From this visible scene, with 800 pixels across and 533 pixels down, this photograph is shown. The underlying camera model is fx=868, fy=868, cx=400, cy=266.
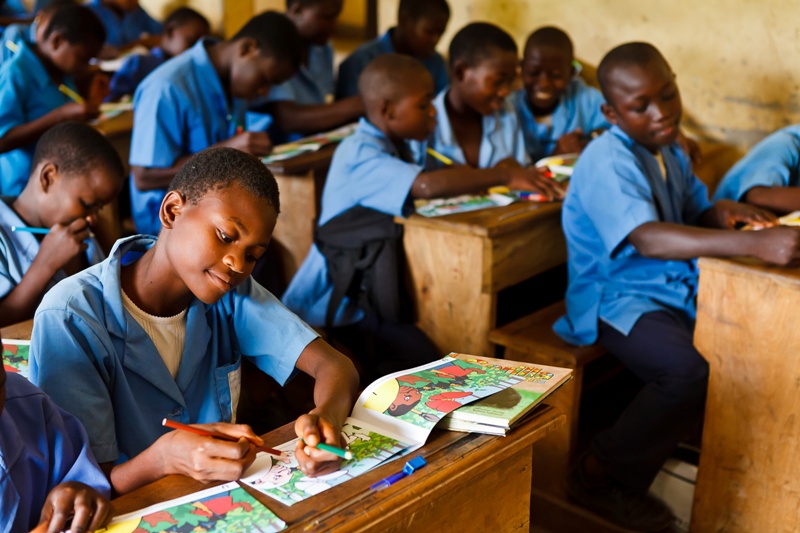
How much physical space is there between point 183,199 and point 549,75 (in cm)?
237

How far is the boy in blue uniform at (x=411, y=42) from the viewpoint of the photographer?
→ 4.17 m

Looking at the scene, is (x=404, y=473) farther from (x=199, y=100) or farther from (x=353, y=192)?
(x=199, y=100)

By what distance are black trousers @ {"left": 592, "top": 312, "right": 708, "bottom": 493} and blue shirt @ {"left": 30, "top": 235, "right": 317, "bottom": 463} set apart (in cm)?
105

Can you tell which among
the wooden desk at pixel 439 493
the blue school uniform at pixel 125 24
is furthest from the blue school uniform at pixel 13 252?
the blue school uniform at pixel 125 24

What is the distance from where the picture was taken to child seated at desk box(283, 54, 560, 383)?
2525 mm

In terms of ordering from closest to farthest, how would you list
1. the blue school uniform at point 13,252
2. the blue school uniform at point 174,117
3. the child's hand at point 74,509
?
the child's hand at point 74,509, the blue school uniform at point 13,252, the blue school uniform at point 174,117

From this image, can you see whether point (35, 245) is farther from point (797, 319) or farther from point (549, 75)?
point (549, 75)

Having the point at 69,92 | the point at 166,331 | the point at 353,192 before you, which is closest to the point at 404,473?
the point at 166,331

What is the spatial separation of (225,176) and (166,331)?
0.29 m

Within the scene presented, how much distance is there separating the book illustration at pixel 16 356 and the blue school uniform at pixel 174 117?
1389 mm

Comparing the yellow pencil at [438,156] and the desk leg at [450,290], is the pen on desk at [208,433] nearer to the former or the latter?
the desk leg at [450,290]

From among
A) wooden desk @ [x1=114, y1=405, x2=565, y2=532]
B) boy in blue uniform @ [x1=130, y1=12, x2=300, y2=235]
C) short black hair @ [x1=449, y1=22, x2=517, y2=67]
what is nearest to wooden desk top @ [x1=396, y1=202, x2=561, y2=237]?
short black hair @ [x1=449, y1=22, x2=517, y2=67]

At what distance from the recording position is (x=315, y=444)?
1.20 meters

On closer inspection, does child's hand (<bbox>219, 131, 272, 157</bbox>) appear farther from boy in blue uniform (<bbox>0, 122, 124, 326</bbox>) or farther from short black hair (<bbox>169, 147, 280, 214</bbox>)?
short black hair (<bbox>169, 147, 280, 214</bbox>)
